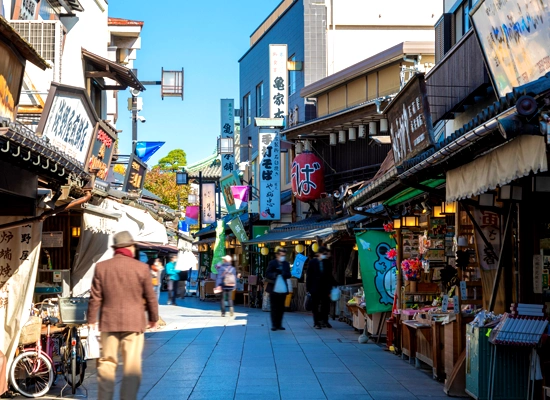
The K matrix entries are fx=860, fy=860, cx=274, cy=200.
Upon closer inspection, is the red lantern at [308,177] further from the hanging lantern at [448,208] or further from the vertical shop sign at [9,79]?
the vertical shop sign at [9,79]

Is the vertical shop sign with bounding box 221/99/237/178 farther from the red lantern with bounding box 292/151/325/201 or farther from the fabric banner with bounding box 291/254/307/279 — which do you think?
the fabric banner with bounding box 291/254/307/279

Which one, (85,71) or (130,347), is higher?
(85,71)

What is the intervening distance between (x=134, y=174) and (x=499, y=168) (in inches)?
703

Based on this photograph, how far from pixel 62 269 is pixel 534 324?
11910 millimetres

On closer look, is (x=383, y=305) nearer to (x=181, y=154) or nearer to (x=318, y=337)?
(x=318, y=337)

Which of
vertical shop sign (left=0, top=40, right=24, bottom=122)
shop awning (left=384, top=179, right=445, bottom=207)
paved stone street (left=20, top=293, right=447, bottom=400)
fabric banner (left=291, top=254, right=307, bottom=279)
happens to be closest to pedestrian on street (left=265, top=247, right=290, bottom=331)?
paved stone street (left=20, top=293, right=447, bottom=400)

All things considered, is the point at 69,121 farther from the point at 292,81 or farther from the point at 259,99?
the point at 259,99

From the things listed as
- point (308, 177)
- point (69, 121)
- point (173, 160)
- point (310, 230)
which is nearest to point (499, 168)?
point (69, 121)

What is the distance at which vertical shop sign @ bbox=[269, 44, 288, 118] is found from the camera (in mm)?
35031

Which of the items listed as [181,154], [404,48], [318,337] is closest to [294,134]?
[404,48]

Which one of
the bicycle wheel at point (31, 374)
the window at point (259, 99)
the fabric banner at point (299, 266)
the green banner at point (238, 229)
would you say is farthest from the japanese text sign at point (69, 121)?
the window at point (259, 99)

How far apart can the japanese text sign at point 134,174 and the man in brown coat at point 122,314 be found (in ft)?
49.4

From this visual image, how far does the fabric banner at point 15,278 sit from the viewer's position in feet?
39.3

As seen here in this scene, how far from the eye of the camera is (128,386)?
9.56 m
